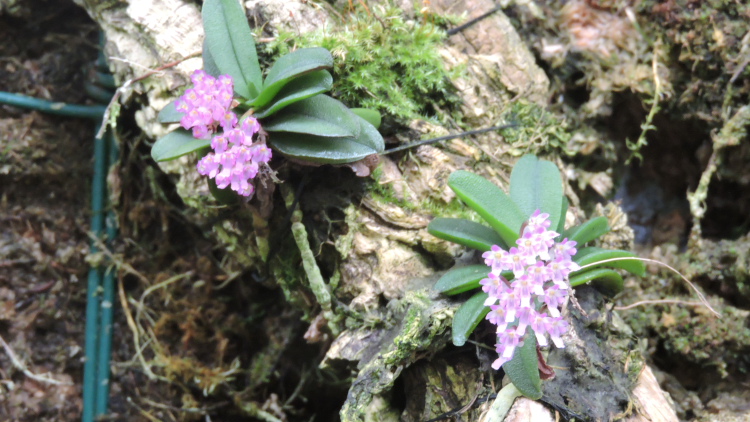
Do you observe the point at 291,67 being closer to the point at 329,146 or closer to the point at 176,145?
the point at 329,146

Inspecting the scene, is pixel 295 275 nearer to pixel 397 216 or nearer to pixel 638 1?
pixel 397 216

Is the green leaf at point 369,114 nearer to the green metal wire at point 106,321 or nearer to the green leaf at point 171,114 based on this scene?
the green leaf at point 171,114

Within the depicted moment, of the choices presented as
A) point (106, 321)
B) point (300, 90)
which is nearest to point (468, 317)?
point (300, 90)

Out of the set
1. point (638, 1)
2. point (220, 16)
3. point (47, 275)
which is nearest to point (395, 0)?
point (220, 16)

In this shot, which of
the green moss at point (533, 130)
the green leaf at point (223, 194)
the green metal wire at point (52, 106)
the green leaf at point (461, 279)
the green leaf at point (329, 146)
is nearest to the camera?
the green leaf at point (461, 279)

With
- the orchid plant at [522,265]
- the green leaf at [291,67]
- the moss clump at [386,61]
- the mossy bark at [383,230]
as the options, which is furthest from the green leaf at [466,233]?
the green leaf at [291,67]
